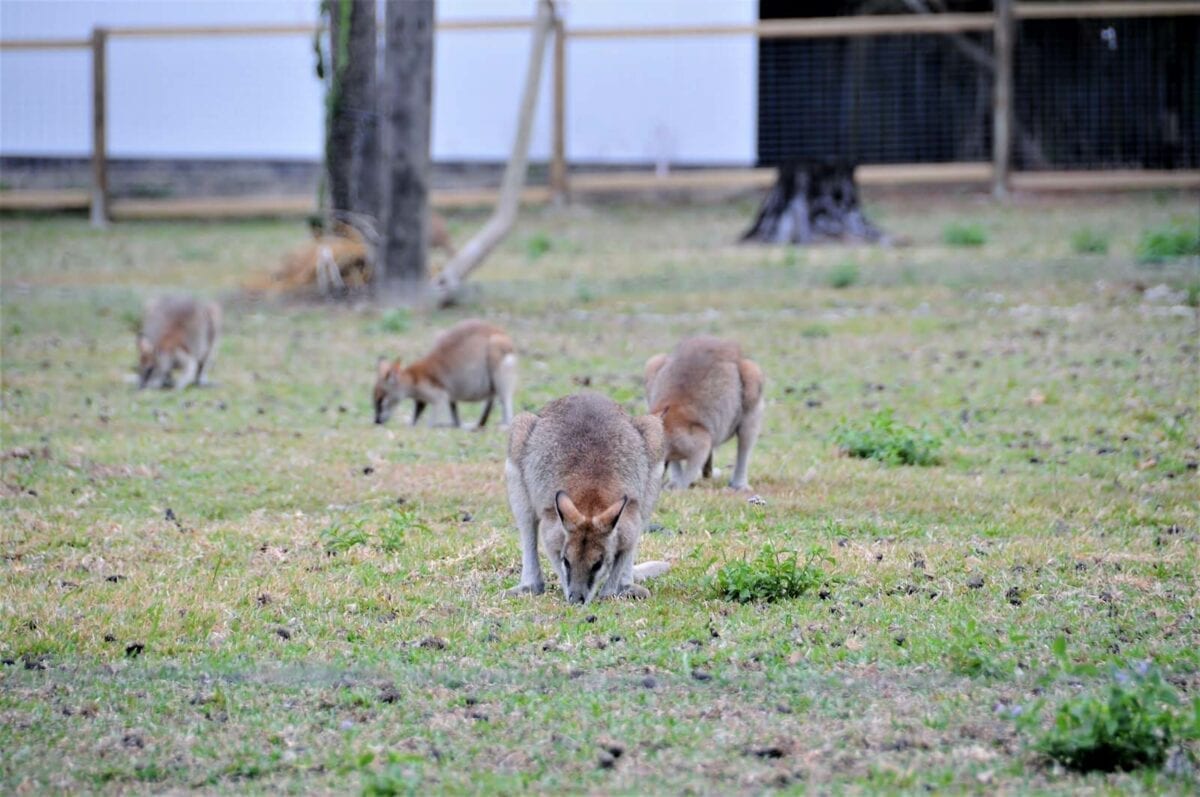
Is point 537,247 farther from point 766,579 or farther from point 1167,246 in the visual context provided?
point 766,579

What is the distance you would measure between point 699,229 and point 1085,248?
5.15 meters

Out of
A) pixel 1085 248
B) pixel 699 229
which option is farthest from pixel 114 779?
pixel 699 229

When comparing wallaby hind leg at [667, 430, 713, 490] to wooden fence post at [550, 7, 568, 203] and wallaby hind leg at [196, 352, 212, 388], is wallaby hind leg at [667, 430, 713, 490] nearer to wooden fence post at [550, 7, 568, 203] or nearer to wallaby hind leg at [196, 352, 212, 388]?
wallaby hind leg at [196, 352, 212, 388]

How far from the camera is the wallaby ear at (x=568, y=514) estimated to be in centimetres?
527

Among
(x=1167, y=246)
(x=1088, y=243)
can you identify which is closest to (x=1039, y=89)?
(x=1088, y=243)

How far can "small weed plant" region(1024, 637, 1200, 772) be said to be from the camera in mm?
3852

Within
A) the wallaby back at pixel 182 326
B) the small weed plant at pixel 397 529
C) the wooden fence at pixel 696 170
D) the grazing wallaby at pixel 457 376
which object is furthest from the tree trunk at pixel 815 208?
the small weed plant at pixel 397 529

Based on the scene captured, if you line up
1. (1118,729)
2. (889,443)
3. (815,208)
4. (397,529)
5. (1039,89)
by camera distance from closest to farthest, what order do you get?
1. (1118,729)
2. (397,529)
3. (889,443)
4. (815,208)
5. (1039,89)

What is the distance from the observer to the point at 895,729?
4.21 metres

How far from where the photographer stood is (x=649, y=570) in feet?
19.2

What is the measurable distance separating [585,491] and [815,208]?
477 inches

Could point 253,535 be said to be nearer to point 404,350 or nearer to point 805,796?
point 805,796

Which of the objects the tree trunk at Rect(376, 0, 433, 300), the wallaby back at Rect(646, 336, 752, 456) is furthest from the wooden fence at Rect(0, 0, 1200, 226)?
the wallaby back at Rect(646, 336, 752, 456)

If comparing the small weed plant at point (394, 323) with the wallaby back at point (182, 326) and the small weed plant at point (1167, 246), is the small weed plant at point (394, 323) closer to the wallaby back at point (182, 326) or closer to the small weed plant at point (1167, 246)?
the wallaby back at point (182, 326)
